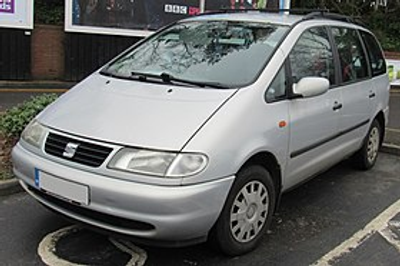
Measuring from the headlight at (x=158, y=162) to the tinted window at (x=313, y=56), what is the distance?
134 cm

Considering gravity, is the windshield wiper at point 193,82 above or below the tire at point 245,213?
above

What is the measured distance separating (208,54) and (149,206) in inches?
62.4

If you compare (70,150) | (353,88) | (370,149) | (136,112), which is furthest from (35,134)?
(370,149)

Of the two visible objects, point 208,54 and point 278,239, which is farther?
point 208,54

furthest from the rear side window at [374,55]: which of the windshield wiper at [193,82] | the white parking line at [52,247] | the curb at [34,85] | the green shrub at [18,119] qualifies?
the curb at [34,85]

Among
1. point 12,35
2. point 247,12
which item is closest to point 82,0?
point 12,35

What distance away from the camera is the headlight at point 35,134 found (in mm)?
3518

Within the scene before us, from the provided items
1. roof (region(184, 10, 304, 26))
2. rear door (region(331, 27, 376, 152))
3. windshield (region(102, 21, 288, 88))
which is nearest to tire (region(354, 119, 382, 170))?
rear door (region(331, 27, 376, 152))

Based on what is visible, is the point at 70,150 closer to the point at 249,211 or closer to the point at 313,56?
the point at 249,211

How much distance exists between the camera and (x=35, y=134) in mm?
3605

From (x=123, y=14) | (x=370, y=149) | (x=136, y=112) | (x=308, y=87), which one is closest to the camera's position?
(x=136, y=112)

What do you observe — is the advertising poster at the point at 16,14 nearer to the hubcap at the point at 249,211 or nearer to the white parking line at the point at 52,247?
the white parking line at the point at 52,247

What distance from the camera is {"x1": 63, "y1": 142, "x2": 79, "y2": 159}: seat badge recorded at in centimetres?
328

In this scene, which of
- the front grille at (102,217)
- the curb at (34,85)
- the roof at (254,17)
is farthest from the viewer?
the curb at (34,85)
